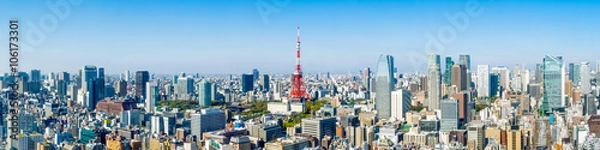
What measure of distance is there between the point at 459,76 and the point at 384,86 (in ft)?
9.07

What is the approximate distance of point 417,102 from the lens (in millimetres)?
12016

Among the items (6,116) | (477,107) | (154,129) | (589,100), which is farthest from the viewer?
(477,107)

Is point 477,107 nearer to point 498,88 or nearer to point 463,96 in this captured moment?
point 463,96

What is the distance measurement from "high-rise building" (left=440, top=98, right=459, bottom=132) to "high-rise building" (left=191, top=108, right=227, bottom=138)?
3.40 m

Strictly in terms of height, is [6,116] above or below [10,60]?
below

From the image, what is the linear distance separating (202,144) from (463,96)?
17.8 feet

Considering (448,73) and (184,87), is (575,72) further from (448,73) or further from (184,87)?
(184,87)

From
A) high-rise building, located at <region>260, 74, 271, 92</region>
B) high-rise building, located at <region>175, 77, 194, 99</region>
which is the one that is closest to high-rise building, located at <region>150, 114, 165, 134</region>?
high-rise building, located at <region>175, 77, 194, 99</region>

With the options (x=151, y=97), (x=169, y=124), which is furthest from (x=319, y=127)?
(x=151, y=97)

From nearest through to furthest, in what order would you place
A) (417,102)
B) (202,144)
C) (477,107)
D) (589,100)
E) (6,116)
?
(6,116) → (202,144) → (589,100) → (477,107) → (417,102)

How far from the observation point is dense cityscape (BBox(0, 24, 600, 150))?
6.85m

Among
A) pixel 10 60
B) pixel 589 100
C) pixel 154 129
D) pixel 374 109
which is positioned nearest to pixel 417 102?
pixel 374 109

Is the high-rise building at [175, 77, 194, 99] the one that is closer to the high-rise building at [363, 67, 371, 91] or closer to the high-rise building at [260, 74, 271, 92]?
the high-rise building at [260, 74, 271, 92]

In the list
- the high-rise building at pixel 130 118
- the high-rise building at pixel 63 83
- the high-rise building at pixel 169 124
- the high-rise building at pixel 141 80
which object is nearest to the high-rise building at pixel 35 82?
the high-rise building at pixel 63 83
